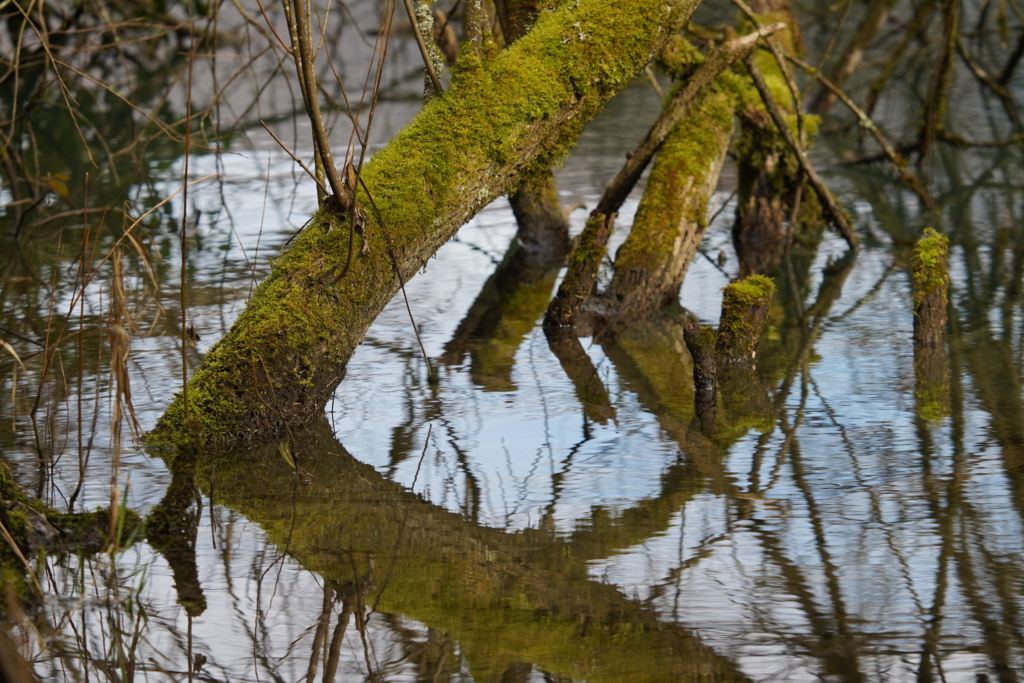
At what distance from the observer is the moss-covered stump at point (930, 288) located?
4777mm

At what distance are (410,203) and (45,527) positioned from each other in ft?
5.30

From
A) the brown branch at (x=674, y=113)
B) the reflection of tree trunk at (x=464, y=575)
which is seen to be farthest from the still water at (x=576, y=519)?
the brown branch at (x=674, y=113)

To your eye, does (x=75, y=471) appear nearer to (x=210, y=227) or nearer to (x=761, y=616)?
(x=761, y=616)

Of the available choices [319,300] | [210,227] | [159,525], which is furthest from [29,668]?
[210,227]

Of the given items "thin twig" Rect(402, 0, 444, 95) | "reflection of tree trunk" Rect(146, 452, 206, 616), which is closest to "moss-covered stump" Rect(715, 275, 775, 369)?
"thin twig" Rect(402, 0, 444, 95)

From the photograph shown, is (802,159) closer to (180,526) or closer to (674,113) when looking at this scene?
(674,113)

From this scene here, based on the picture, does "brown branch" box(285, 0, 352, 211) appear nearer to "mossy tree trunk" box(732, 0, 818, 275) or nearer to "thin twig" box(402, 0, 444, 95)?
"thin twig" box(402, 0, 444, 95)

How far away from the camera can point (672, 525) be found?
3.33m

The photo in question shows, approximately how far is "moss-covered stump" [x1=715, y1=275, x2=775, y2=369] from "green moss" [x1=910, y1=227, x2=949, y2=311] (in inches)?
26.3

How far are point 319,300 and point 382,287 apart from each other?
0.26 meters

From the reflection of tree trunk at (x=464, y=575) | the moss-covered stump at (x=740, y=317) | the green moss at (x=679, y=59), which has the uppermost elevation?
the green moss at (x=679, y=59)

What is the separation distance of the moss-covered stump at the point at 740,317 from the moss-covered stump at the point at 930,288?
2.21ft

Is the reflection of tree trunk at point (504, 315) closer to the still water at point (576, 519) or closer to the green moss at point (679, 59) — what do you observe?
the still water at point (576, 519)

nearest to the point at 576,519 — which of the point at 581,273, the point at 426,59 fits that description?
the point at 426,59
